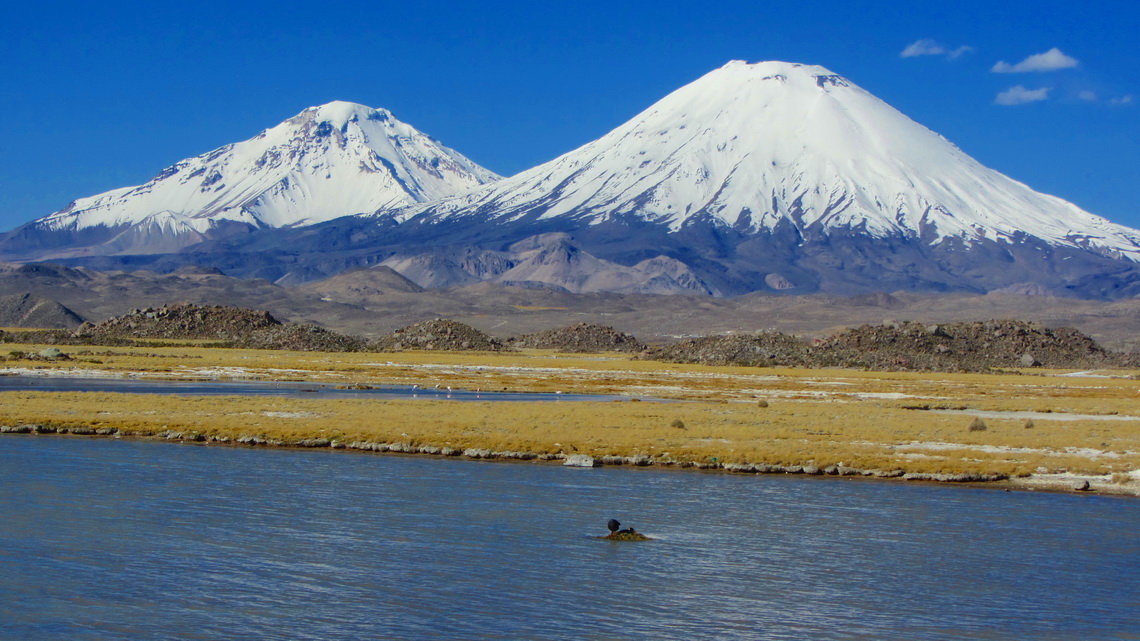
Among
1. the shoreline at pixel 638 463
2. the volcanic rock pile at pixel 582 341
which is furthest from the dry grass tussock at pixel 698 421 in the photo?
the volcanic rock pile at pixel 582 341

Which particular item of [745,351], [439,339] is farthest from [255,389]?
[439,339]

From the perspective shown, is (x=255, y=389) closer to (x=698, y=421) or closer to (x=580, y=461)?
(x=698, y=421)

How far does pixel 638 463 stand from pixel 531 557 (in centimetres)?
1127

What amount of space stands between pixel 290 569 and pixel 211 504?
5.21 metres

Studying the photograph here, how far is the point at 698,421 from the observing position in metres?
38.2

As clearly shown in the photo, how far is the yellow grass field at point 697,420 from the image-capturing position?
3016 centimetres

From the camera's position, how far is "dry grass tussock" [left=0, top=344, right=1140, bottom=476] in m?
30.4

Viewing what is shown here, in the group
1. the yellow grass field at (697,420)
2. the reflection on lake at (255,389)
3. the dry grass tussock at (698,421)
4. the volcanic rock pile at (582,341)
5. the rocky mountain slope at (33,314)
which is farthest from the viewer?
the rocky mountain slope at (33,314)

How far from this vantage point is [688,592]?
54.5 ft

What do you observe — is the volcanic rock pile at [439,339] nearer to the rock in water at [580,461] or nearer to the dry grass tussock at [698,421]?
the dry grass tussock at [698,421]

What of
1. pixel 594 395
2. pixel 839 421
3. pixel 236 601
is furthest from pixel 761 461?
pixel 594 395

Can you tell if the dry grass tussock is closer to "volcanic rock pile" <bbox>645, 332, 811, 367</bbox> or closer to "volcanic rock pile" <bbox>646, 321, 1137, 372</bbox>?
"volcanic rock pile" <bbox>646, 321, 1137, 372</bbox>

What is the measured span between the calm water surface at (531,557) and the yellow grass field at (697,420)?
11.4 feet

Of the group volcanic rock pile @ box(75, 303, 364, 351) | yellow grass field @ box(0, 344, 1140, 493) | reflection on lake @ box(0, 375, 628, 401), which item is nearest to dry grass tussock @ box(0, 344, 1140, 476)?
yellow grass field @ box(0, 344, 1140, 493)
